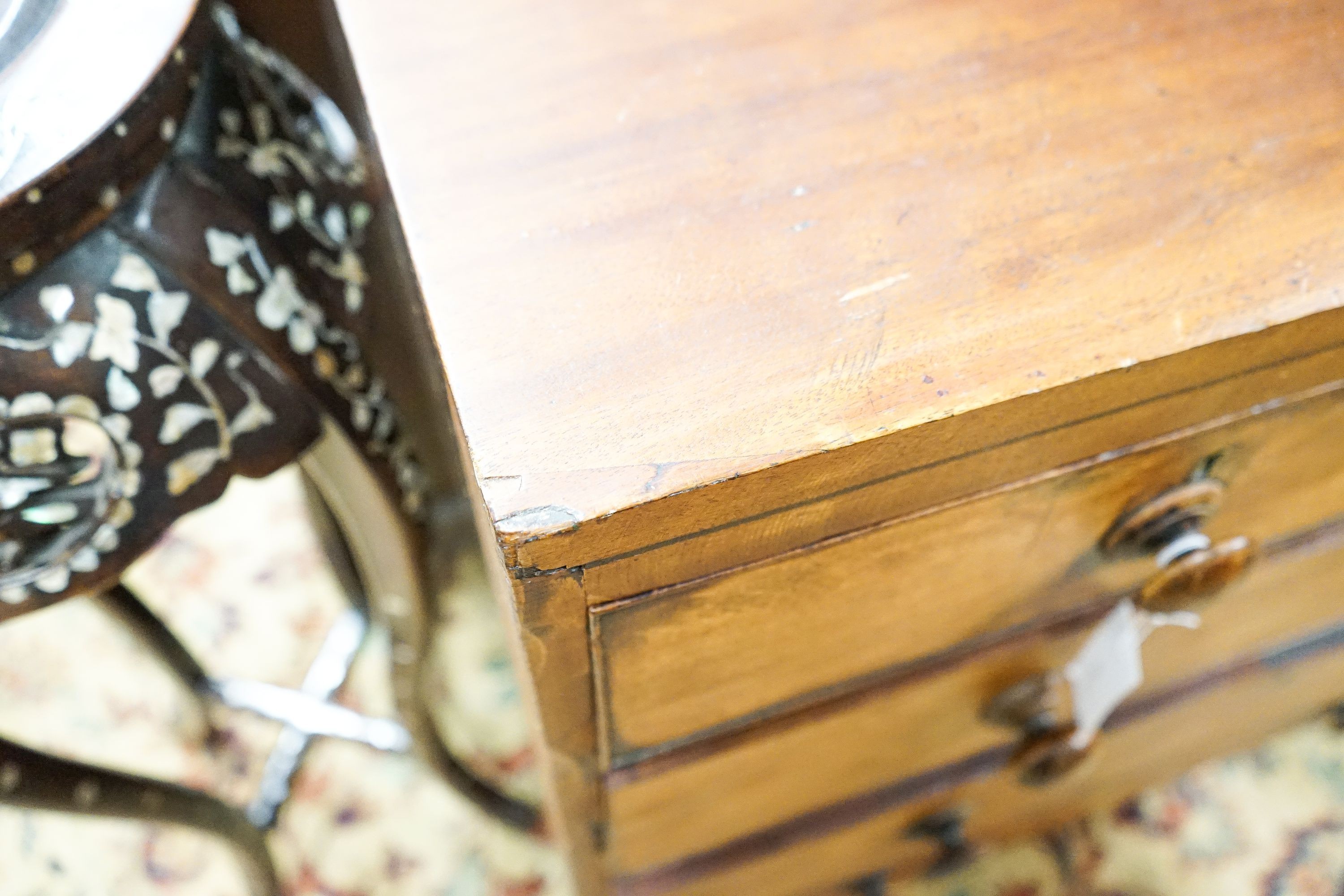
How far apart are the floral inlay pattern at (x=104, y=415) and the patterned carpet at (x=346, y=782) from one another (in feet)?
1.80

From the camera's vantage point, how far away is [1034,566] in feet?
1.40

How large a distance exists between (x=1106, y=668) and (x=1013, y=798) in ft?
0.93

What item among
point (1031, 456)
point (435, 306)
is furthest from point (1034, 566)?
point (435, 306)

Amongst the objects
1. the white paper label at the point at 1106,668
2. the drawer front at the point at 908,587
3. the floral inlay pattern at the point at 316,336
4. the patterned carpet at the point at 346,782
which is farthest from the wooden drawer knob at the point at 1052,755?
the floral inlay pattern at the point at 316,336

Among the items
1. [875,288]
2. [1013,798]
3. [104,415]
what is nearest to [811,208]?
[875,288]

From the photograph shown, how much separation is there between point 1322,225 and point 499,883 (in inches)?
33.0

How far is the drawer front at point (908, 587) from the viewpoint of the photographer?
354mm

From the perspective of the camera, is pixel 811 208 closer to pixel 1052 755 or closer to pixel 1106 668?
pixel 1106 668

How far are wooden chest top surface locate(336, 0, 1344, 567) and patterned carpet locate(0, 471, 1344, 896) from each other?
727mm

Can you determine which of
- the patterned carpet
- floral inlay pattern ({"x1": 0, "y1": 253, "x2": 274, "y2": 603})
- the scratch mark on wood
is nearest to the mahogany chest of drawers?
the scratch mark on wood

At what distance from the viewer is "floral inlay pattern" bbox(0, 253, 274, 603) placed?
34cm

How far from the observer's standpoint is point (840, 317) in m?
0.31

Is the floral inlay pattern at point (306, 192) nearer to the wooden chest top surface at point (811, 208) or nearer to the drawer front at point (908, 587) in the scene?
the wooden chest top surface at point (811, 208)

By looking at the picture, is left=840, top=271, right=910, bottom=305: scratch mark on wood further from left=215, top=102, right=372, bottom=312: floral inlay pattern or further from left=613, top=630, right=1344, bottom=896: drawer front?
left=613, top=630, right=1344, bottom=896: drawer front
